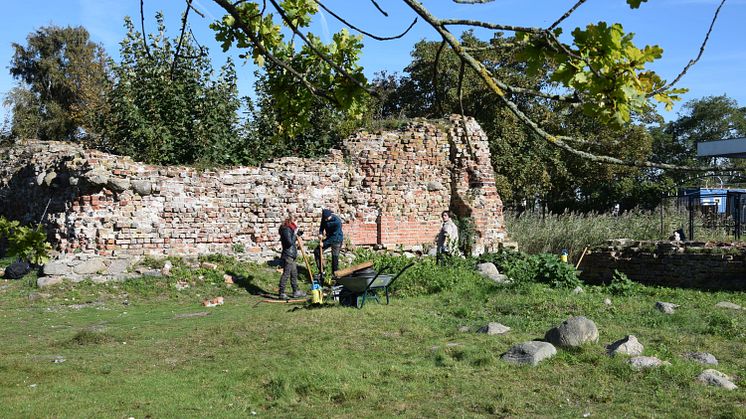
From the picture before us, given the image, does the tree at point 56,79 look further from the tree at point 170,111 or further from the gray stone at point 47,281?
the gray stone at point 47,281

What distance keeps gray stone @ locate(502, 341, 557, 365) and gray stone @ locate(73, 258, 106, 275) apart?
970 cm

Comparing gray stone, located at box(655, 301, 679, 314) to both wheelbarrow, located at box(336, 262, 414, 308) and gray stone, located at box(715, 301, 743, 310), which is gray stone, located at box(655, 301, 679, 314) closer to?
gray stone, located at box(715, 301, 743, 310)

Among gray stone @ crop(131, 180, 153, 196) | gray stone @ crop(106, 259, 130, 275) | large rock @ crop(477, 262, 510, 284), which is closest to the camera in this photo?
large rock @ crop(477, 262, 510, 284)

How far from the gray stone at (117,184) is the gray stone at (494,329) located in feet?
31.0

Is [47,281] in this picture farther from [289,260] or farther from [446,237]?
[446,237]

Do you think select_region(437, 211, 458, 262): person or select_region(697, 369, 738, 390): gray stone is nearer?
select_region(697, 369, 738, 390): gray stone

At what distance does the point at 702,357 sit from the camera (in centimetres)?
701

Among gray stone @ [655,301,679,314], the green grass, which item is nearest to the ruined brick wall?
the green grass

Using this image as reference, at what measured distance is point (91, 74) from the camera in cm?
3866

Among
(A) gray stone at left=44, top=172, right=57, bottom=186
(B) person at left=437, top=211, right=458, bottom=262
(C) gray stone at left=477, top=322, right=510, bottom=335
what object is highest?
(A) gray stone at left=44, top=172, right=57, bottom=186

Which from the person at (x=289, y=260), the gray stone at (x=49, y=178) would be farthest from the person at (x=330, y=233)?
the gray stone at (x=49, y=178)

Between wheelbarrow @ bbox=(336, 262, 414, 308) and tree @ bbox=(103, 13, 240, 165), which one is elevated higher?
tree @ bbox=(103, 13, 240, 165)

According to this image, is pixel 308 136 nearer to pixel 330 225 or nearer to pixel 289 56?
pixel 330 225

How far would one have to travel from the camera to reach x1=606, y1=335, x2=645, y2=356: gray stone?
6993mm
